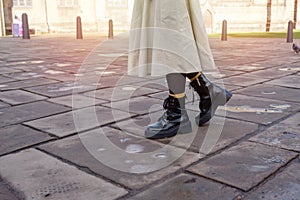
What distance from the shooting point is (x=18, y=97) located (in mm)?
3057

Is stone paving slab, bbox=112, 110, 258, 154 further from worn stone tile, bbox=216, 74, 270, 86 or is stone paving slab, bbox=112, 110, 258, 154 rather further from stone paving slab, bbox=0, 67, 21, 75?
stone paving slab, bbox=0, 67, 21, 75

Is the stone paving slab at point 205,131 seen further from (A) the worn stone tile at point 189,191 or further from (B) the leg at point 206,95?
(A) the worn stone tile at point 189,191

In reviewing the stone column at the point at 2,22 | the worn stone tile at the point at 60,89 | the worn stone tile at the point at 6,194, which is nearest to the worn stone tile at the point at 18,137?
the worn stone tile at the point at 6,194

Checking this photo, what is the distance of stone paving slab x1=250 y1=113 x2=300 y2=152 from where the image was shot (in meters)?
1.80

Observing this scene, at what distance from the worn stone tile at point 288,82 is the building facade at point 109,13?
1408 centimetres

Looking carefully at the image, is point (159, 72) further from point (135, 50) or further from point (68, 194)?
point (68, 194)

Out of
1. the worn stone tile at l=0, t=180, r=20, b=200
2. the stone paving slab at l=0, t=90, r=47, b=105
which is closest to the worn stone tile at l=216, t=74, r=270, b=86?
the stone paving slab at l=0, t=90, r=47, b=105

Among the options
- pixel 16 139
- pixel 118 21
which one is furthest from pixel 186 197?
pixel 118 21

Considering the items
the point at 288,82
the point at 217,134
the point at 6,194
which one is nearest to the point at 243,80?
the point at 288,82

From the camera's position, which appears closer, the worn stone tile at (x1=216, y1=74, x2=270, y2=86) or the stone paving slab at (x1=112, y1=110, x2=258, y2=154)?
the stone paving slab at (x1=112, y1=110, x2=258, y2=154)

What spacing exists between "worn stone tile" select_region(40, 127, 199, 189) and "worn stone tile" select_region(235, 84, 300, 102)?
1464 millimetres

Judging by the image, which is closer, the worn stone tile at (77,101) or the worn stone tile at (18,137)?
the worn stone tile at (18,137)

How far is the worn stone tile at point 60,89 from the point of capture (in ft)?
10.5

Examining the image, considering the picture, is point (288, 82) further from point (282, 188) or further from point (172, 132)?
point (282, 188)
